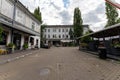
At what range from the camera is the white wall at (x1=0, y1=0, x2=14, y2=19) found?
49.0ft

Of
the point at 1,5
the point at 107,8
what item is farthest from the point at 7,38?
the point at 107,8

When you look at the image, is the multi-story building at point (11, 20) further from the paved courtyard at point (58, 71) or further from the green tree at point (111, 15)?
the green tree at point (111, 15)

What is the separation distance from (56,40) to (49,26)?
30.6 ft

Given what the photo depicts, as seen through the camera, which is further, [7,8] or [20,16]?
[20,16]

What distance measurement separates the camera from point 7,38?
16438 millimetres

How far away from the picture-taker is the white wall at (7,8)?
14.9 m

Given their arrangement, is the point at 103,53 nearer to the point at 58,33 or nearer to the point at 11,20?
the point at 11,20

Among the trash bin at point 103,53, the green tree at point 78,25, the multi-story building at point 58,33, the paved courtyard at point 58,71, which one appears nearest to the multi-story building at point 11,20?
the paved courtyard at point 58,71

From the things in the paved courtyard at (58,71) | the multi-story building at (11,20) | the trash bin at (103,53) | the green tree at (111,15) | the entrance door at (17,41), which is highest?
the green tree at (111,15)

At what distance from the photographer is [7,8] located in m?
16.2

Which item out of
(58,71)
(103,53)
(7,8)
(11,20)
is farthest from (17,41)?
(58,71)

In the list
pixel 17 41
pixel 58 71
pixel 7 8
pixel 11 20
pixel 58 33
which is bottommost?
pixel 58 71

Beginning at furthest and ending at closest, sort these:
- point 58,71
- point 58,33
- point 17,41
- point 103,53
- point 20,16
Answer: point 58,33
point 20,16
point 17,41
point 103,53
point 58,71

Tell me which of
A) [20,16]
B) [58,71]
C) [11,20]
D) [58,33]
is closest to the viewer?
[58,71]
